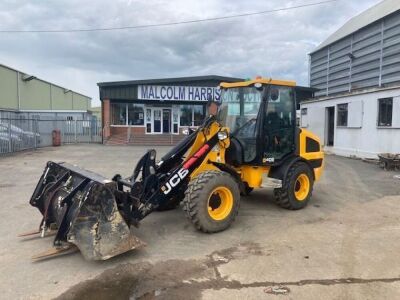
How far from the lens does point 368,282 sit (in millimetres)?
4160

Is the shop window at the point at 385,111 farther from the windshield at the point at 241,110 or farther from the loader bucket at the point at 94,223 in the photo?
the loader bucket at the point at 94,223

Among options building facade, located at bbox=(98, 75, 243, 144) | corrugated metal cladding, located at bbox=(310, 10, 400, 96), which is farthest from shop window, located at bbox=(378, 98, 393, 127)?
building facade, located at bbox=(98, 75, 243, 144)

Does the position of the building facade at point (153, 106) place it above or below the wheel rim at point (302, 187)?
above

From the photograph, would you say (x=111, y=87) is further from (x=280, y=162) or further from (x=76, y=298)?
(x=76, y=298)

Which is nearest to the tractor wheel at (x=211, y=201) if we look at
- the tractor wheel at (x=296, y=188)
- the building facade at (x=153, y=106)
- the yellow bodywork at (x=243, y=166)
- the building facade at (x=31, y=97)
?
the yellow bodywork at (x=243, y=166)

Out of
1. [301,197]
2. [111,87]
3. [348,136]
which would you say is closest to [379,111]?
[348,136]

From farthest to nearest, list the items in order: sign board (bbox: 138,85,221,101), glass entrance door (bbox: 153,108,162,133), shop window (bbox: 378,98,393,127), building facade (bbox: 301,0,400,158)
Answer: glass entrance door (bbox: 153,108,162,133), sign board (bbox: 138,85,221,101), building facade (bbox: 301,0,400,158), shop window (bbox: 378,98,393,127)

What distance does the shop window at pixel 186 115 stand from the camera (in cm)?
2827

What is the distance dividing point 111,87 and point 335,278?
78.9 ft

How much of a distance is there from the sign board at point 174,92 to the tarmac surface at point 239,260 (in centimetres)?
1953

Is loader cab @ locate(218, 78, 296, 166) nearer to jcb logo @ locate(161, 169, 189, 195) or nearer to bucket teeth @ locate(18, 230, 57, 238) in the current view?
jcb logo @ locate(161, 169, 189, 195)

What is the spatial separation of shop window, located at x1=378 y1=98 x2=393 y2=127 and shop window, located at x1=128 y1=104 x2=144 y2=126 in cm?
1675

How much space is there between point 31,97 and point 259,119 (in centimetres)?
3516

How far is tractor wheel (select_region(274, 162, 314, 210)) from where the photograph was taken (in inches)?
270
